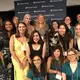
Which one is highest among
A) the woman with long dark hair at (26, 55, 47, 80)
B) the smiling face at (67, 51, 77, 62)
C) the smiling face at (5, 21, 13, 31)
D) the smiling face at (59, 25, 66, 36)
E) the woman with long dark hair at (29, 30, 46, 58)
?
the smiling face at (5, 21, 13, 31)

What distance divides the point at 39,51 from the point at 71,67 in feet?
1.97

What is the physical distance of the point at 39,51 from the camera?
247 inches

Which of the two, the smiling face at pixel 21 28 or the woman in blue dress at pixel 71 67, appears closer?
the woman in blue dress at pixel 71 67

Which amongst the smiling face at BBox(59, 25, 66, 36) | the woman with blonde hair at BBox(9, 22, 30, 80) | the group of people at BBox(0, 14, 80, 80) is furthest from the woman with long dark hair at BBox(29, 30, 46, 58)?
the smiling face at BBox(59, 25, 66, 36)

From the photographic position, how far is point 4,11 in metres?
9.38

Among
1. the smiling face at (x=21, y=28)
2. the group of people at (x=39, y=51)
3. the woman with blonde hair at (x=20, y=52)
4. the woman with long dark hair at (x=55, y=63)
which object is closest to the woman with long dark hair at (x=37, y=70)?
the group of people at (x=39, y=51)

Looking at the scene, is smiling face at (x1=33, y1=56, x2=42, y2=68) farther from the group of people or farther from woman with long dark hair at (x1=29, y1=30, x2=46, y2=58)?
woman with long dark hair at (x1=29, y1=30, x2=46, y2=58)

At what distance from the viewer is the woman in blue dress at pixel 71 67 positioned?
237 inches

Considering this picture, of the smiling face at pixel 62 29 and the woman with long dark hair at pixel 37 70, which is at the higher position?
the smiling face at pixel 62 29

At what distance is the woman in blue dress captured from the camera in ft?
19.8

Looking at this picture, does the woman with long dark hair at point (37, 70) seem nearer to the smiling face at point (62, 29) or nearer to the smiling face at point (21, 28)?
the smiling face at point (21, 28)

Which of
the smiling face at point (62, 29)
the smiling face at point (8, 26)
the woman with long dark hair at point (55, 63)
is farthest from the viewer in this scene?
the smiling face at point (8, 26)

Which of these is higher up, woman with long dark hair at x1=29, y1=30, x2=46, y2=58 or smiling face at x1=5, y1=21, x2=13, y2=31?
smiling face at x1=5, y1=21, x2=13, y2=31

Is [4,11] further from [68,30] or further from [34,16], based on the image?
[68,30]
